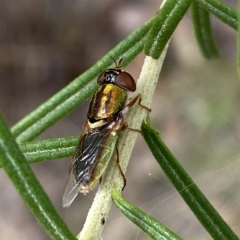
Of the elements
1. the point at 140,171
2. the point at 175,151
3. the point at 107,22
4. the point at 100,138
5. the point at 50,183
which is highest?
the point at 100,138

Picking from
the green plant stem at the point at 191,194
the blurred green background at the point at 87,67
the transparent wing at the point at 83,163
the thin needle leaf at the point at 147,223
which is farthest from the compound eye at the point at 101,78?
the blurred green background at the point at 87,67

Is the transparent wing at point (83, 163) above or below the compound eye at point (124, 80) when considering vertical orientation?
below

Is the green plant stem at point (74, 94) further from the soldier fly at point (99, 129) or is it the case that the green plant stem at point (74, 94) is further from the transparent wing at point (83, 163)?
the transparent wing at point (83, 163)

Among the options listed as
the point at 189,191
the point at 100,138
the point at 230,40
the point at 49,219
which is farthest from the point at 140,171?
the point at 49,219

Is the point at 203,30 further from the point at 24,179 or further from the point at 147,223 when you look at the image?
the point at 24,179

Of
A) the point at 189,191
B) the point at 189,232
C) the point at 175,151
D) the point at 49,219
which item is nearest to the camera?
the point at 49,219

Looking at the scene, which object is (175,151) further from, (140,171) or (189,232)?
(189,232)
